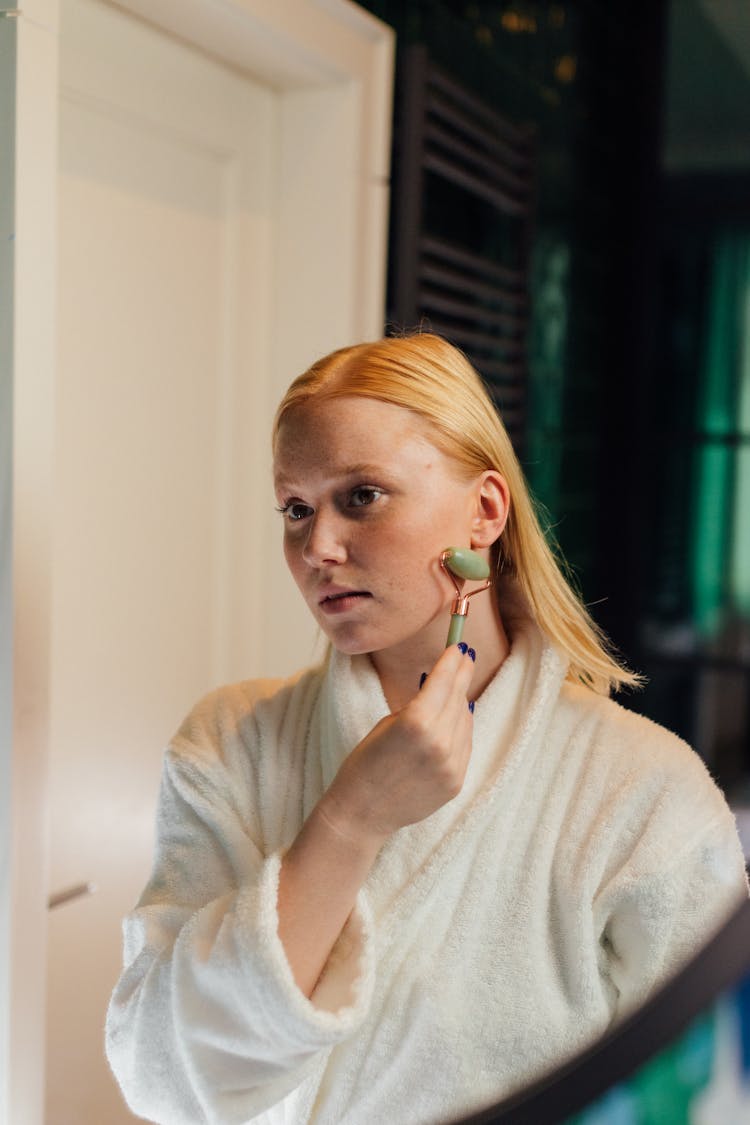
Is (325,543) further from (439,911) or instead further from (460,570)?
(439,911)

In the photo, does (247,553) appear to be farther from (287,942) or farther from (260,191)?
(287,942)

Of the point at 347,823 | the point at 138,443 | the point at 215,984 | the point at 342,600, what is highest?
the point at 138,443

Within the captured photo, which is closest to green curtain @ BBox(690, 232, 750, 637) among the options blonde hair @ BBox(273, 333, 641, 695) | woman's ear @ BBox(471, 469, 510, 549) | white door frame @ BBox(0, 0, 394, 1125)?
white door frame @ BBox(0, 0, 394, 1125)

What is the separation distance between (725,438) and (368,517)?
226 cm

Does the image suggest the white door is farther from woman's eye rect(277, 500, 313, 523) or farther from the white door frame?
woman's eye rect(277, 500, 313, 523)

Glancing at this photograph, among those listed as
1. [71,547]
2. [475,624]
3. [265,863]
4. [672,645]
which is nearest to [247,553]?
[71,547]

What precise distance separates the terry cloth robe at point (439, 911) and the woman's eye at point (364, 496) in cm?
17

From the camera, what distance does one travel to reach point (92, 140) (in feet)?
4.90

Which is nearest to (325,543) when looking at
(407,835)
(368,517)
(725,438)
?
(368,517)

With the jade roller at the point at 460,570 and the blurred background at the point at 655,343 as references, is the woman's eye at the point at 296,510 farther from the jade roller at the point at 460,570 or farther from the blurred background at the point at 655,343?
the blurred background at the point at 655,343

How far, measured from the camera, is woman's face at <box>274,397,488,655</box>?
0.89 m

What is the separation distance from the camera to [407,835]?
972 millimetres

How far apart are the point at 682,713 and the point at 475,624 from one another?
2.17m

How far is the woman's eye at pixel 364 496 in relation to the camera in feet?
2.94
